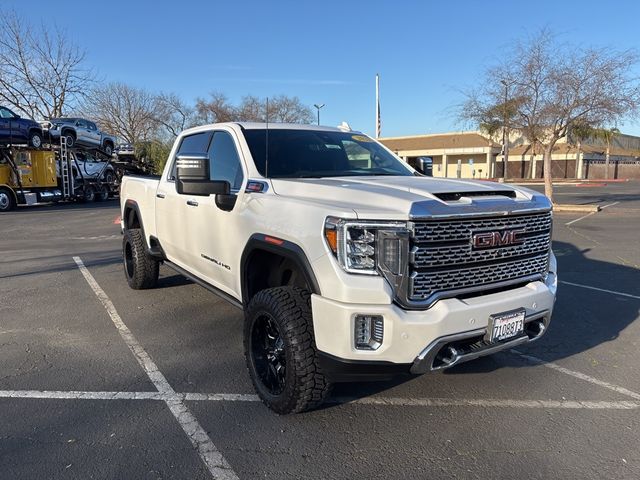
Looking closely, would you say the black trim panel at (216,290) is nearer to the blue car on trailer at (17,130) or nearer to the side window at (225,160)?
the side window at (225,160)

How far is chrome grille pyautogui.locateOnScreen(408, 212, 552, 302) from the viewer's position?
2.88 metres

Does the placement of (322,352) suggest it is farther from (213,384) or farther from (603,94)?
(603,94)

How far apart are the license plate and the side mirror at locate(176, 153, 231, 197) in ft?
6.85

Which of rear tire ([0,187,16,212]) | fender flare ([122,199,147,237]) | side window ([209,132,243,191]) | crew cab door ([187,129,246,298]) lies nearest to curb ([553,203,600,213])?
fender flare ([122,199,147,237])

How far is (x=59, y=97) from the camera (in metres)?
37.7

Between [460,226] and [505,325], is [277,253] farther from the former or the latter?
[505,325]

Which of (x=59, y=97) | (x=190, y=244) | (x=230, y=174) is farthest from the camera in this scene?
(x=59, y=97)

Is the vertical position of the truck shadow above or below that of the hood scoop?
below

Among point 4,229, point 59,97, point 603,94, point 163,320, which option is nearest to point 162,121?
point 59,97

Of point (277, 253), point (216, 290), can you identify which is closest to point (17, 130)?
point (216, 290)

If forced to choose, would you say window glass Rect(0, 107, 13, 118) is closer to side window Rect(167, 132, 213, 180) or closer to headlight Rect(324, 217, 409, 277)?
side window Rect(167, 132, 213, 180)

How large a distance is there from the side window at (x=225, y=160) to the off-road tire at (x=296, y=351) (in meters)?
1.20

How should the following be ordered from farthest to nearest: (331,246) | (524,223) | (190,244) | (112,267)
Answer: (112,267) < (190,244) < (524,223) < (331,246)

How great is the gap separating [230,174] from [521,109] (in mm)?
14985
